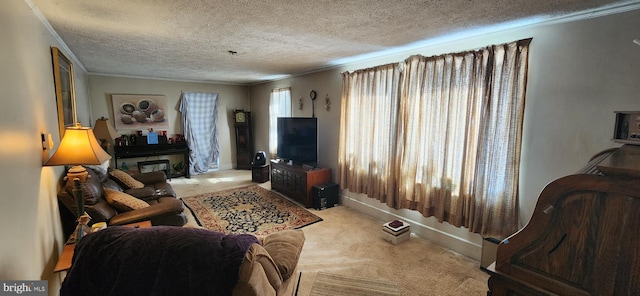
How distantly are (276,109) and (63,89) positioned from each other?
3525mm

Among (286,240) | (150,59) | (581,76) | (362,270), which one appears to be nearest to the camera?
(286,240)

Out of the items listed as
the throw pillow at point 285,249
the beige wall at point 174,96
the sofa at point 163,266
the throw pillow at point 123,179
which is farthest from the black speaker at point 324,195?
the beige wall at point 174,96

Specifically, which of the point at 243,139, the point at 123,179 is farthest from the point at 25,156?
the point at 243,139

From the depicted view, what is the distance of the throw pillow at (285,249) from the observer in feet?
4.54

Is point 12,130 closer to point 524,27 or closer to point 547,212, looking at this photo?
point 547,212

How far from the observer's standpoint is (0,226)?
1.11 meters

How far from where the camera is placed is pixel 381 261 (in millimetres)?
2650

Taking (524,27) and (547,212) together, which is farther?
(524,27)

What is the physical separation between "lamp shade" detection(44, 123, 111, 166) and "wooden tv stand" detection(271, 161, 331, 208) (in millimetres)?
2656

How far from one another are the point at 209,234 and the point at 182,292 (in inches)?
8.8

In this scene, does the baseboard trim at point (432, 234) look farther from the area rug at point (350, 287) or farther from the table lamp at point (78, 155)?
the table lamp at point (78, 155)

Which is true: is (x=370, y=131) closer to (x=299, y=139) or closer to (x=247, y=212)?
(x=299, y=139)

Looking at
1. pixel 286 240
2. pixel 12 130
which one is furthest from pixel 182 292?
pixel 12 130

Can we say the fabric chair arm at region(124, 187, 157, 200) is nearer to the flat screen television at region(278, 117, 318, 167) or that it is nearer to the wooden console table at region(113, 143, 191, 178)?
the flat screen television at region(278, 117, 318, 167)
